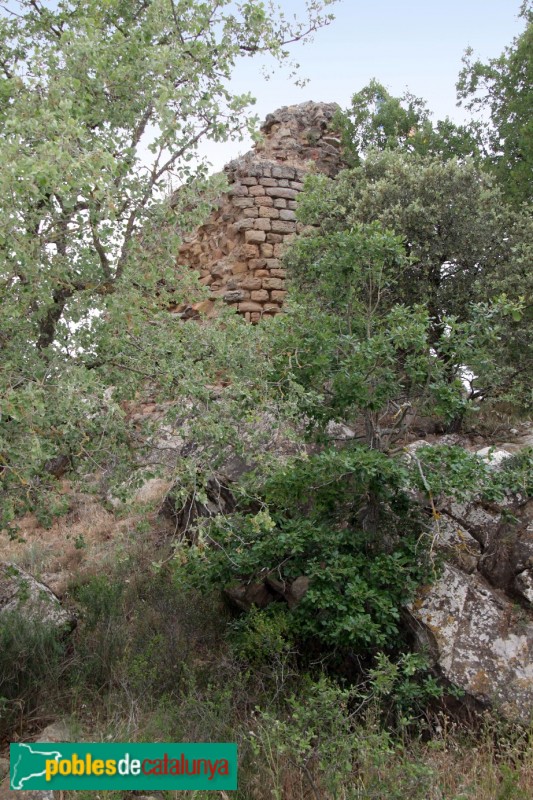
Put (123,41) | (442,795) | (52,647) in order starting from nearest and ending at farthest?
(442,795) < (123,41) < (52,647)

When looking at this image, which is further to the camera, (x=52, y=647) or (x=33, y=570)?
(x=33, y=570)

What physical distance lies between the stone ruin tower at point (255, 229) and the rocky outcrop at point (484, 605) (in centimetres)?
625

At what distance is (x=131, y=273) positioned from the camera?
565 centimetres

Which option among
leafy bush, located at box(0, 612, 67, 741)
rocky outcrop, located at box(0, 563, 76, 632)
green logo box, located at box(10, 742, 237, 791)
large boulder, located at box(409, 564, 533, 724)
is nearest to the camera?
green logo box, located at box(10, 742, 237, 791)

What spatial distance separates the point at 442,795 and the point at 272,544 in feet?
7.78

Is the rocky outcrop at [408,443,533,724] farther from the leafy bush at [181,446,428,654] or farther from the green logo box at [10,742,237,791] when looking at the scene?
the green logo box at [10,742,237,791]

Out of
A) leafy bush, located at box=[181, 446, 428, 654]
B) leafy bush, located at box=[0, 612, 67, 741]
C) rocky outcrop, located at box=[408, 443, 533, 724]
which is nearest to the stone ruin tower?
leafy bush, located at box=[181, 446, 428, 654]

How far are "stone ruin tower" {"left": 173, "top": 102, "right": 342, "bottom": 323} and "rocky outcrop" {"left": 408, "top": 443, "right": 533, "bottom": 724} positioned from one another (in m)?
6.25

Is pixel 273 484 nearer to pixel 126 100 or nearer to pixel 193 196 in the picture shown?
pixel 193 196

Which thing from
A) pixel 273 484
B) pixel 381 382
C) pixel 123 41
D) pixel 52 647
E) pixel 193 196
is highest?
pixel 123 41

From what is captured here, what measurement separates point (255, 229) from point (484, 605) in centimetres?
817

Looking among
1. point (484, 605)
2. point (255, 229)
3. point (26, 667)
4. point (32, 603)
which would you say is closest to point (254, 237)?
point (255, 229)

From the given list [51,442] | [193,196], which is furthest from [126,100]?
[51,442]

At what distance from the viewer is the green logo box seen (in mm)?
4316
